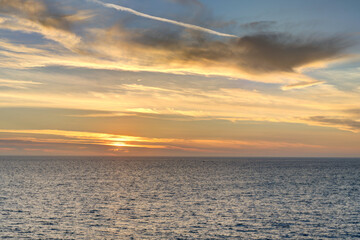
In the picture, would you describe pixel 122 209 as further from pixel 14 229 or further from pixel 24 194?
pixel 24 194

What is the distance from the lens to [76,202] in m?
62.8

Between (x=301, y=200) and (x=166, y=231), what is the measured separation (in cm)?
3758

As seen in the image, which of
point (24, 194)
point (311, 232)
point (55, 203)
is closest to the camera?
point (311, 232)

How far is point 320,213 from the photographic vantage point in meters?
54.1

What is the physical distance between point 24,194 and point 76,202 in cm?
1740

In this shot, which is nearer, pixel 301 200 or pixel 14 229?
pixel 14 229

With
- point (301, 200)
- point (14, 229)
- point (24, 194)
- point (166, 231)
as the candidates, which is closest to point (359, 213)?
point (301, 200)

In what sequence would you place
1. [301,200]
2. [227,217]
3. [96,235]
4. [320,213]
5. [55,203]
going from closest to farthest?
[96,235] < [227,217] < [320,213] < [55,203] < [301,200]

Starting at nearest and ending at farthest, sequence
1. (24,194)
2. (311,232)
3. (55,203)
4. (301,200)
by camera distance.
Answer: (311,232) < (55,203) < (301,200) < (24,194)

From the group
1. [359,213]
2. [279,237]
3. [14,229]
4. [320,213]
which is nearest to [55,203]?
[14,229]

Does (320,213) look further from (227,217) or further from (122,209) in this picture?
(122,209)

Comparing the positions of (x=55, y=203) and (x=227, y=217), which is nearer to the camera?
(x=227, y=217)

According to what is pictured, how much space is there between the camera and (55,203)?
2397 inches

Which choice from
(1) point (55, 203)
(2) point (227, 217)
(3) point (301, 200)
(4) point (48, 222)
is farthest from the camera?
(3) point (301, 200)
